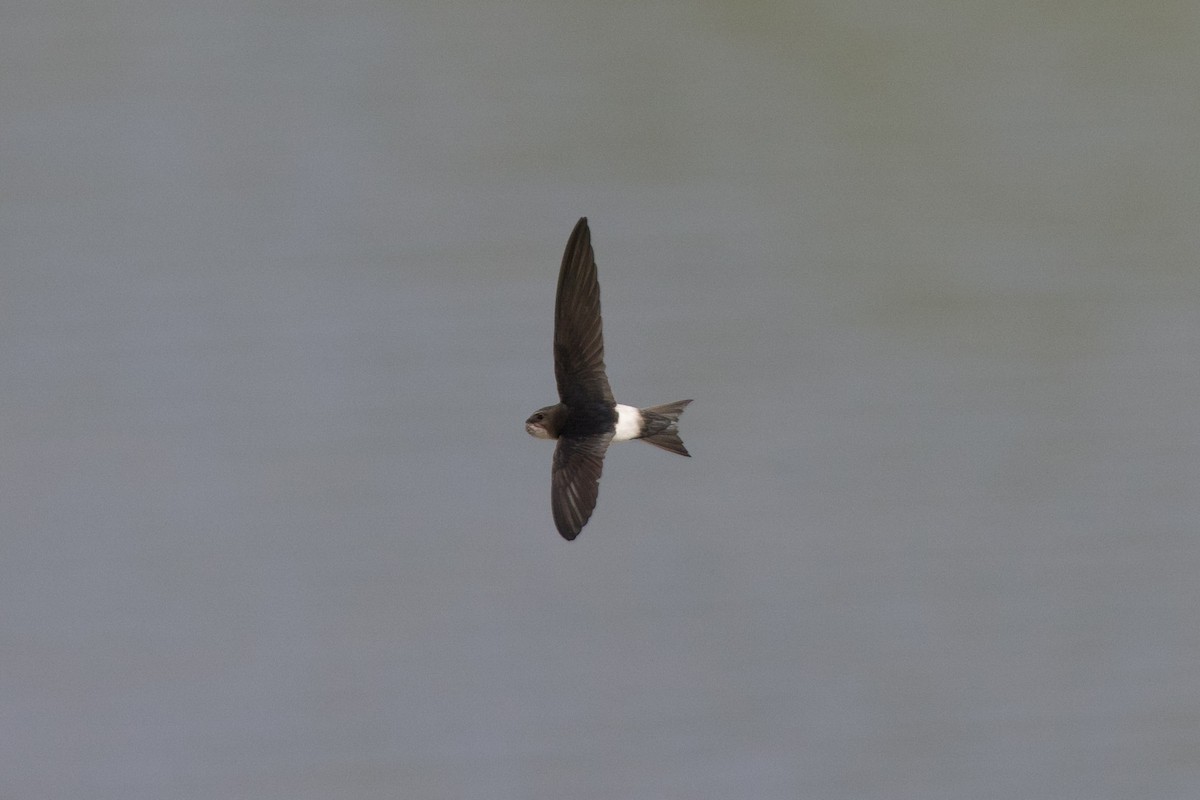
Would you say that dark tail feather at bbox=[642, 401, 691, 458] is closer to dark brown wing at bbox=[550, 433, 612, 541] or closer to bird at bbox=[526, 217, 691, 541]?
bird at bbox=[526, 217, 691, 541]

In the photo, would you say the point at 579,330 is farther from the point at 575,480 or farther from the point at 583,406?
the point at 575,480

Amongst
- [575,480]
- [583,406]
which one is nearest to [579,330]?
[583,406]

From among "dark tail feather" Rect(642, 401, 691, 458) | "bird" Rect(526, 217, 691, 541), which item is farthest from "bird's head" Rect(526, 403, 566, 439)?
"dark tail feather" Rect(642, 401, 691, 458)

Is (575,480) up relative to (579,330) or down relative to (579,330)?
down

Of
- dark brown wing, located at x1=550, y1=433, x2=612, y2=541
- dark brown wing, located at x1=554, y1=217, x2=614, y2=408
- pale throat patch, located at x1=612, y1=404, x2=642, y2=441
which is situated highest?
dark brown wing, located at x1=554, y1=217, x2=614, y2=408

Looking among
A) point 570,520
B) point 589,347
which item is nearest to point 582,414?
point 589,347

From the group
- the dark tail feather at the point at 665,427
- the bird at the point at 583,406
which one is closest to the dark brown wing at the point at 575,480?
the bird at the point at 583,406

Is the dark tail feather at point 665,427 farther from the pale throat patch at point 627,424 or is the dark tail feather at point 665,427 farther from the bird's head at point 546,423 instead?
the bird's head at point 546,423

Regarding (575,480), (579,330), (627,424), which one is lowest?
(575,480)
